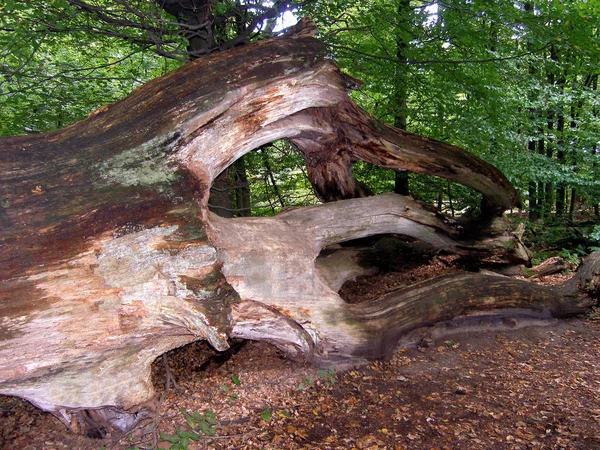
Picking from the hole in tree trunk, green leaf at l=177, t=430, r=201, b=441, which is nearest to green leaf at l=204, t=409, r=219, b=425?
green leaf at l=177, t=430, r=201, b=441

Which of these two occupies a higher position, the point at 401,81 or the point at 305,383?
the point at 401,81

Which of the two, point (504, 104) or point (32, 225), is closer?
point (32, 225)

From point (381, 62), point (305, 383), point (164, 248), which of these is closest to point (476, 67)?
point (381, 62)

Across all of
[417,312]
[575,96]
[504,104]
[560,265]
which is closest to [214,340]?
[417,312]

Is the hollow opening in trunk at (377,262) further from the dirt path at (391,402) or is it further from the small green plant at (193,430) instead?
the small green plant at (193,430)

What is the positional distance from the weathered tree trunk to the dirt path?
1.06 feet

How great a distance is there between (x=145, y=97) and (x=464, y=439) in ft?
11.5

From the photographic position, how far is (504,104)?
6.97 m

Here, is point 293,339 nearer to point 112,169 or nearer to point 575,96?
point 112,169

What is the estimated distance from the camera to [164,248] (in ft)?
9.71

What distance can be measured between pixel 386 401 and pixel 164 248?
2242 millimetres

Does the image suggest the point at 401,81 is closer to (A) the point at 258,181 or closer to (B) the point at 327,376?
(A) the point at 258,181

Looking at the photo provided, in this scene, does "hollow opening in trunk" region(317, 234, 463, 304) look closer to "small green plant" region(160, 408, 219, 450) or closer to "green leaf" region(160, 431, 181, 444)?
"small green plant" region(160, 408, 219, 450)

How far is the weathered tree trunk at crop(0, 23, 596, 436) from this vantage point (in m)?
2.67
